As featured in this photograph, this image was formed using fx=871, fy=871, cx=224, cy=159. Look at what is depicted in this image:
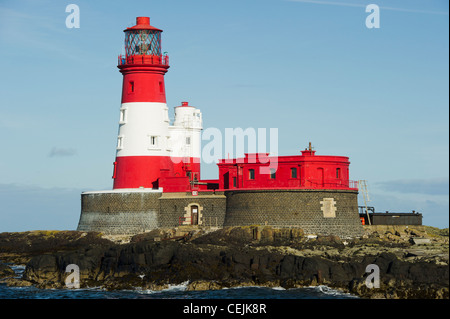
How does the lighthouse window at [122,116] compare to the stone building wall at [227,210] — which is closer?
the stone building wall at [227,210]

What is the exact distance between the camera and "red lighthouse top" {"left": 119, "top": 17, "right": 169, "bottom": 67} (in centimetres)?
4728

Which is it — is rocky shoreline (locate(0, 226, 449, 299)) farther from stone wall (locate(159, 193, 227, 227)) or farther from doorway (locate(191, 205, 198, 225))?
doorway (locate(191, 205, 198, 225))

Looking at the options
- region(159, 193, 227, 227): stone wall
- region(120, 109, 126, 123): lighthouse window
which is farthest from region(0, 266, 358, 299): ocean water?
region(120, 109, 126, 123): lighthouse window

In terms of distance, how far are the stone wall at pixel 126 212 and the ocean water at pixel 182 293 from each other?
11947 millimetres

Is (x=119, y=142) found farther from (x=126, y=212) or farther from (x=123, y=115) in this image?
(x=126, y=212)

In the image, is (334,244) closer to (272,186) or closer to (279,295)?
(272,186)

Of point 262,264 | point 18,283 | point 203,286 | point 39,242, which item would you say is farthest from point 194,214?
point 203,286

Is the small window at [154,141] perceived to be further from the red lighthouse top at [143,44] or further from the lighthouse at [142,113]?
the red lighthouse top at [143,44]

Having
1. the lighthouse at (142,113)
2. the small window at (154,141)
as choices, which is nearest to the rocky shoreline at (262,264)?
the lighthouse at (142,113)

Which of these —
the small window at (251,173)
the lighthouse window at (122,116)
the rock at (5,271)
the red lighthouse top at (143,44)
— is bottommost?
the rock at (5,271)

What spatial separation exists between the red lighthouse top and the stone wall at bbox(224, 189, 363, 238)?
932 centimetres

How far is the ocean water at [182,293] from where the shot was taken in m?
31.7
